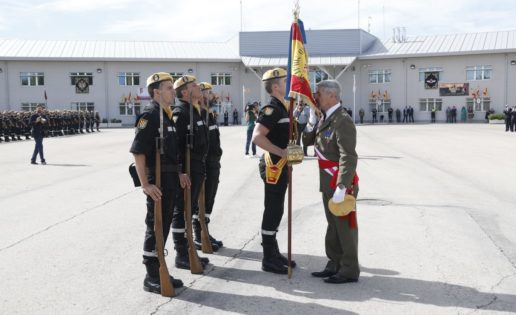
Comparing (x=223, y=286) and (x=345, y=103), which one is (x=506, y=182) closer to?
(x=223, y=286)

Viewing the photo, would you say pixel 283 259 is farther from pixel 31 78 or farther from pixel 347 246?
pixel 31 78

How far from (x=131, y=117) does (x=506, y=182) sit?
48.0m

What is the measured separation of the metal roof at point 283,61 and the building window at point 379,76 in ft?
9.75

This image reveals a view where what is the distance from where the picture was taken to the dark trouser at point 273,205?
5.87 metres

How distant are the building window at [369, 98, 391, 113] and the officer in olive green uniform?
51.3 m

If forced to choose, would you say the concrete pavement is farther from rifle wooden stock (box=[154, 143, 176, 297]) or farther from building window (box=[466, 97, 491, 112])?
building window (box=[466, 97, 491, 112])

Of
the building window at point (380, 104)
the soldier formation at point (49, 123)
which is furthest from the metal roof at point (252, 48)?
the soldier formation at point (49, 123)

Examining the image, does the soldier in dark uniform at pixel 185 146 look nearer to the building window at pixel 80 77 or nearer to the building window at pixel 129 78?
the building window at pixel 129 78

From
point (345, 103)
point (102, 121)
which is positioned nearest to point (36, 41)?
point (102, 121)

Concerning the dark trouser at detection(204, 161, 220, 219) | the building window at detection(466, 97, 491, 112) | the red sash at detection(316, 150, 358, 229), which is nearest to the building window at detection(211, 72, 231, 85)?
the building window at detection(466, 97, 491, 112)

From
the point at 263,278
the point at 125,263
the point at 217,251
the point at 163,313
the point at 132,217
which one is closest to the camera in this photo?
the point at 163,313

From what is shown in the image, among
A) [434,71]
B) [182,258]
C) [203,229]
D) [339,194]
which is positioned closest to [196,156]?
[203,229]

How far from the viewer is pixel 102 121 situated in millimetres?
54562

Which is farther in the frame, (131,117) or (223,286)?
(131,117)
